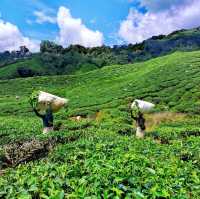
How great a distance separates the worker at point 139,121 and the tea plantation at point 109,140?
684 mm

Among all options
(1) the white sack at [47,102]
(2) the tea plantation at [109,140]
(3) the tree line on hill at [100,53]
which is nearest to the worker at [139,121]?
(2) the tea plantation at [109,140]

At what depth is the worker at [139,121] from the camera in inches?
947

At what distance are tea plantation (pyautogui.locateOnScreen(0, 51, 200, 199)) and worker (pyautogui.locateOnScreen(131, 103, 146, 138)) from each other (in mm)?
684

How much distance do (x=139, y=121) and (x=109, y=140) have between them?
5446mm

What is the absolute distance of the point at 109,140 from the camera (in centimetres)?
1895

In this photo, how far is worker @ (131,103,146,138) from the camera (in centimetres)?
2405

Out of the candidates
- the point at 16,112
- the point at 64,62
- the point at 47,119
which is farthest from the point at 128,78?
the point at 64,62

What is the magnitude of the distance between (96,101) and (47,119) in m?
33.2

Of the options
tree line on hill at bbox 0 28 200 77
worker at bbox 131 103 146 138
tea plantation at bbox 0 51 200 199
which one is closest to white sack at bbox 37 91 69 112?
tea plantation at bbox 0 51 200 199

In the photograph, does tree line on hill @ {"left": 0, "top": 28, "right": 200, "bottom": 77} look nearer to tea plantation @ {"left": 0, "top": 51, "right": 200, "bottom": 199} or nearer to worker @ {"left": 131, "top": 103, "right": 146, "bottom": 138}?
tea plantation @ {"left": 0, "top": 51, "right": 200, "bottom": 199}

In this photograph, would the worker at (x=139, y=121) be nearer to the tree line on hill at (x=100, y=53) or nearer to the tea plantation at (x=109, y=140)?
the tea plantation at (x=109, y=140)

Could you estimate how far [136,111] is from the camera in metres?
24.5

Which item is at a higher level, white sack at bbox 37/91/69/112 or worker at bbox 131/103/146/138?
white sack at bbox 37/91/69/112

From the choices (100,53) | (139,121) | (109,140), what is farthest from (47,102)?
(100,53)
